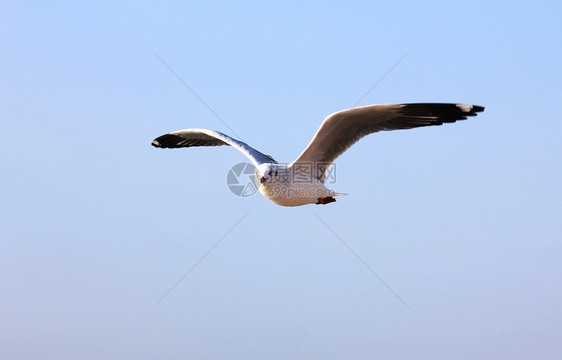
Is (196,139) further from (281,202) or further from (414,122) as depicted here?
(414,122)

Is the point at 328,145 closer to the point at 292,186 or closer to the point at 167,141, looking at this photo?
Answer: the point at 292,186

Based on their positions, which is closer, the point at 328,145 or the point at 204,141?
the point at 328,145

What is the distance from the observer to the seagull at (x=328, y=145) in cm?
907

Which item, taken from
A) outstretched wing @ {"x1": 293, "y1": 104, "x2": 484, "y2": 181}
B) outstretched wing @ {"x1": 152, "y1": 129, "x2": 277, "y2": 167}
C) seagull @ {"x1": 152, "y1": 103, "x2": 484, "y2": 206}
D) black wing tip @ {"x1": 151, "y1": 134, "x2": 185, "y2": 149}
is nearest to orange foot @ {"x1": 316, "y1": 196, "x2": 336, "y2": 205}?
seagull @ {"x1": 152, "y1": 103, "x2": 484, "y2": 206}

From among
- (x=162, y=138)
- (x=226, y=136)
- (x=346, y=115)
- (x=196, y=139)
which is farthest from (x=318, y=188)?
(x=162, y=138)

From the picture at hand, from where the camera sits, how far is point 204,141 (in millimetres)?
12586

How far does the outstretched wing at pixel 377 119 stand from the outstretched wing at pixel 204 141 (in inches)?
28.6

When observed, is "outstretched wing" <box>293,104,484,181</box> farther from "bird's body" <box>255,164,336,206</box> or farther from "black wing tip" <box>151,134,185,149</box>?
"black wing tip" <box>151,134,185,149</box>

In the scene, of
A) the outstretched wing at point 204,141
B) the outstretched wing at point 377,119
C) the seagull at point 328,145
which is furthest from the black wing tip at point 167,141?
the outstretched wing at point 377,119

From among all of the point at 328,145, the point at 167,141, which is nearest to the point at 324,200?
the point at 328,145

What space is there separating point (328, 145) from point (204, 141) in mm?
3721

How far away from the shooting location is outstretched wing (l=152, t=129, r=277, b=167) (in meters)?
10.0

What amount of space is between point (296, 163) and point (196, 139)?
360 cm

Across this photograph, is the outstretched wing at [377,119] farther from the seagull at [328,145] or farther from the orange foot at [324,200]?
the orange foot at [324,200]
